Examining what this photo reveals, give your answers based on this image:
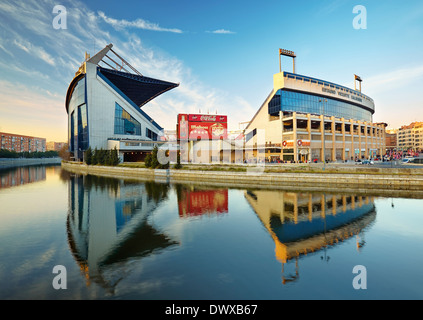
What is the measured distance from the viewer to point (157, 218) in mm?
17484

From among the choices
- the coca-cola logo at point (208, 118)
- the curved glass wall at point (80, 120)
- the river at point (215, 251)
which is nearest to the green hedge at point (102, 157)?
the curved glass wall at point (80, 120)

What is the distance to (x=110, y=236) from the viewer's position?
13.7m

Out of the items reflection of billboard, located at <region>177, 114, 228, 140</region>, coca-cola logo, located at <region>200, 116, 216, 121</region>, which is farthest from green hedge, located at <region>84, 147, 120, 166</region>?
coca-cola logo, located at <region>200, 116, 216, 121</region>

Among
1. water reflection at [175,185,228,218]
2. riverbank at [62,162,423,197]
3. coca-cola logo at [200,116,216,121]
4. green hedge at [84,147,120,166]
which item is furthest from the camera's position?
coca-cola logo at [200,116,216,121]

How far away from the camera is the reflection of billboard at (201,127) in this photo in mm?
69562

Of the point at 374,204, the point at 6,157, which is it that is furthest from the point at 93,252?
the point at 6,157

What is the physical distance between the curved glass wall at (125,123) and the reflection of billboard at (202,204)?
60566 millimetres

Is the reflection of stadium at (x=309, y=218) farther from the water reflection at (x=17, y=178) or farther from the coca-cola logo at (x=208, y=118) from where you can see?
the coca-cola logo at (x=208, y=118)

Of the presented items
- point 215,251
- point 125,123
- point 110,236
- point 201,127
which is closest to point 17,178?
point 125,123

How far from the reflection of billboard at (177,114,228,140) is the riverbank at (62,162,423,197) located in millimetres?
28245

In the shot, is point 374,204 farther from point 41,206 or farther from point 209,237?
point 41,206

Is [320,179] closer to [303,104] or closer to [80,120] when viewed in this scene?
[303,104]

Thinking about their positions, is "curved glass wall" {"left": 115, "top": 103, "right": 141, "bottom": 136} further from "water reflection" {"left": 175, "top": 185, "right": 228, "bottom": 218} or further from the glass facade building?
"water reflection" {"left": 175, "top": 185, "right": 228, "bottom": 218}

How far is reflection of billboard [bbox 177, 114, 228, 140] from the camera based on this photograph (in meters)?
69.6
